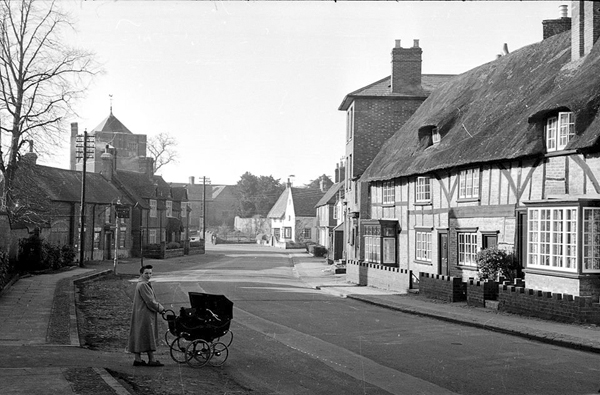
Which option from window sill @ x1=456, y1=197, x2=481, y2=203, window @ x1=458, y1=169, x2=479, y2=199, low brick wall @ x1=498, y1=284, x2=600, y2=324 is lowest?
low brick wall @ x1=498, y1=284, x2=600, y2=324

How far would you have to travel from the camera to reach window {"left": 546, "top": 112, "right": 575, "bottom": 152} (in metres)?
18.6

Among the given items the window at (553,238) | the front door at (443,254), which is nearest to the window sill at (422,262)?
the front door at (443,254)

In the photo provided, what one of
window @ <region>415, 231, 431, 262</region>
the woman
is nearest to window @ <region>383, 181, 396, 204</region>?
window @ <region>415, 231, 431, 262</region>

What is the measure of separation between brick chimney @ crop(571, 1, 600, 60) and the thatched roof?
0.46 metres

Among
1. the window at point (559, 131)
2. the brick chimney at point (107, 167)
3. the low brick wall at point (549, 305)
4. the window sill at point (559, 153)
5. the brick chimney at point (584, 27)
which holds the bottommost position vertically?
the low brick wall at point (549, 305)

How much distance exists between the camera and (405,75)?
120ft

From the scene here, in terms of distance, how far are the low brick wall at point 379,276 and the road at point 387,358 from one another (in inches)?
279

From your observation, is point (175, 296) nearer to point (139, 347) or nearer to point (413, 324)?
point (413, 324)

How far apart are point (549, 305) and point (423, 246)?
10.7 meters

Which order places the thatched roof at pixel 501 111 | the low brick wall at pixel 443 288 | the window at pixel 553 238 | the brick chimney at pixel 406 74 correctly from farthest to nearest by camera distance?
the brick chimney at pixel 406 74 → the low brick wall at pixel 443 288 → the thatched roof at pixel 501 111 → the window at pixel 553 238

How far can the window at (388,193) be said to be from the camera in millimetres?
30362

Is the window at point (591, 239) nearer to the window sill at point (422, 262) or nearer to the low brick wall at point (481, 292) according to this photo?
the low brick wall at point (481, 292)

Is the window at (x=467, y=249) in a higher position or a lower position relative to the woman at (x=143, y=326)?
higher

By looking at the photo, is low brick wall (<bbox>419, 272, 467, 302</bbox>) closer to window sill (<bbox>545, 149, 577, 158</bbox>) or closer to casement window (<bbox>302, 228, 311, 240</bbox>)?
window sill (<bbox>545, 149, 577, 158</bbox>)
